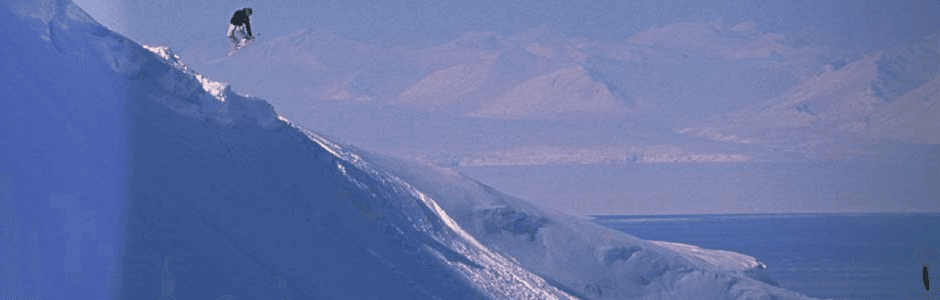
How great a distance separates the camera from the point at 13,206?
4725 cm

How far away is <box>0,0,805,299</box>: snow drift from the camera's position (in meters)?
49.8

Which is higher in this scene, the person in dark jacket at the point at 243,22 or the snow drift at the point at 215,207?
the person in dark jacket at the point at 243,22

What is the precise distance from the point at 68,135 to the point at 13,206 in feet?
15.7

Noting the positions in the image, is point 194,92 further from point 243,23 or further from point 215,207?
point 243,23

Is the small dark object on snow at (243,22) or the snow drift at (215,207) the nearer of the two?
the small dark object on snow at (243,22)

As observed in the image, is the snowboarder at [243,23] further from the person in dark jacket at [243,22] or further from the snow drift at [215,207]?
the snow drift at [215,207]

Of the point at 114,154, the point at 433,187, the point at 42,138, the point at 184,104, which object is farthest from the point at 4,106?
the point at 433,187

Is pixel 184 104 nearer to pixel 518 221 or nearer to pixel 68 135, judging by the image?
pixel 68 135

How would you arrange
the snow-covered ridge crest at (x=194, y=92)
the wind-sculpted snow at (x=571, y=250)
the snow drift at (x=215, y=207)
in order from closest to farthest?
1. the snow drift at (x=215, y=207)
2. the snow-covered ridge crest at (x=194, y=92)
3. the wind-sculpted snow at (x=571, y=250)

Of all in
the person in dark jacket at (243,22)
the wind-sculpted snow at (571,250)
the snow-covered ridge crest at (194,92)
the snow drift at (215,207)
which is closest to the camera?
the person in dark jacket at (243,22)

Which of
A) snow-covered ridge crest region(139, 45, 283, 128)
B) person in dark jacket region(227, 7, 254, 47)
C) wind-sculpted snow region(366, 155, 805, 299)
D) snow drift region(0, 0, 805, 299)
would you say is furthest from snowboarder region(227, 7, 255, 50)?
wind-sculpted snow region(366, 155, 805, 299)

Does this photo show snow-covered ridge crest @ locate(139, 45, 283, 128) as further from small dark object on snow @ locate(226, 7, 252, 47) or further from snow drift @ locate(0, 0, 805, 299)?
small dark object on snow @ locate(226, 7, 252, 47)

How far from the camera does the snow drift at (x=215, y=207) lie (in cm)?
4984

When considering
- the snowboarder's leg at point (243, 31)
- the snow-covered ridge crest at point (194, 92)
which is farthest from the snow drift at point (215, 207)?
the snowboarder's leg at point (243, 31)
